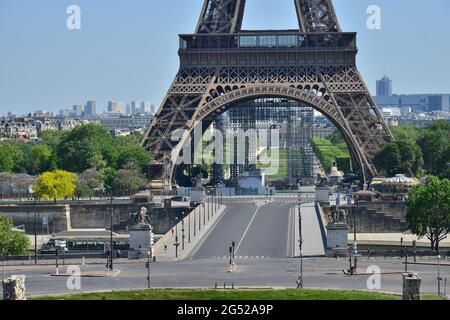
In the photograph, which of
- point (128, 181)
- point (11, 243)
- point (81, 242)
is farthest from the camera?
point (128, 181)

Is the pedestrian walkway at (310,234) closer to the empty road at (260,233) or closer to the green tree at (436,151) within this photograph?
the empty road at (260,233)

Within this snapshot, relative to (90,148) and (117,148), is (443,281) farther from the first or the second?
(117,148)

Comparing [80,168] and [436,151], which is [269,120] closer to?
[436,151]

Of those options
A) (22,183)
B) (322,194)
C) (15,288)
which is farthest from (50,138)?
(15,288)

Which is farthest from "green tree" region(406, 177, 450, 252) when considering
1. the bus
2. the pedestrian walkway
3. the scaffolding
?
the scaffolding

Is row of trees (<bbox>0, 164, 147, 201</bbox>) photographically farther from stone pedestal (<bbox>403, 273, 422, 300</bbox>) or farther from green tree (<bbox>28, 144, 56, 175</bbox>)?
stone pedestal (<bbox>403, 273, 422, 300</bbox>)

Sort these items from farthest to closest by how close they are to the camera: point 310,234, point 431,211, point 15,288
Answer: point 431,211
point 310,234
point 15,288
